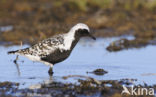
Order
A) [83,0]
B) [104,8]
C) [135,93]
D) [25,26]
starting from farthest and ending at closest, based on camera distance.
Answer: [83,0], [104,8], [25,26], [135,93]

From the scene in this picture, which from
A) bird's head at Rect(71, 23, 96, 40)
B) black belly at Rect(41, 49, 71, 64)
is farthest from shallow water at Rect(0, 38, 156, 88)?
bird's head at Rect(71, 23, 96, 40)

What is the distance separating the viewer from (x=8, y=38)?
1855 centimetres

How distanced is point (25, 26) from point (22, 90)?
40.8ft

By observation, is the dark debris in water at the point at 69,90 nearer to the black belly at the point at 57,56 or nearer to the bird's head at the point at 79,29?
the black belly at the point at 57,56

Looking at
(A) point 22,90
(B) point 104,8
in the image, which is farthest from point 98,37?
(A) point 22,90

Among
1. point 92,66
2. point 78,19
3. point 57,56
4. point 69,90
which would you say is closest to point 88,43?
point 78,19

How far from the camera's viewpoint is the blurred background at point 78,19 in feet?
61.0

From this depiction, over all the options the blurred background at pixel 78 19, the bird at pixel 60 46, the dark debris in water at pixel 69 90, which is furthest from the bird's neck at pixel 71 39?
the blurred background at pixel 78 19

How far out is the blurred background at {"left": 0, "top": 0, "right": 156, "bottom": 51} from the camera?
731 inches

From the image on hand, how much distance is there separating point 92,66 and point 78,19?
29.7 ft

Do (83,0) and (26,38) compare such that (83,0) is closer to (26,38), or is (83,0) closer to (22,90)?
(26,38)

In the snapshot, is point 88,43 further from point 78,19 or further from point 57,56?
point 57,56

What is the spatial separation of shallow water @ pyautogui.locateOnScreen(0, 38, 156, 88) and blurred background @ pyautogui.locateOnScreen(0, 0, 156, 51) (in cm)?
116

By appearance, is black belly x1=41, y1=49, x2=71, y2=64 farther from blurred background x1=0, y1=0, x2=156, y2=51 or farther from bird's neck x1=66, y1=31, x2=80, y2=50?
blurred background x1=0, y1=0, x2=156, y2=51
